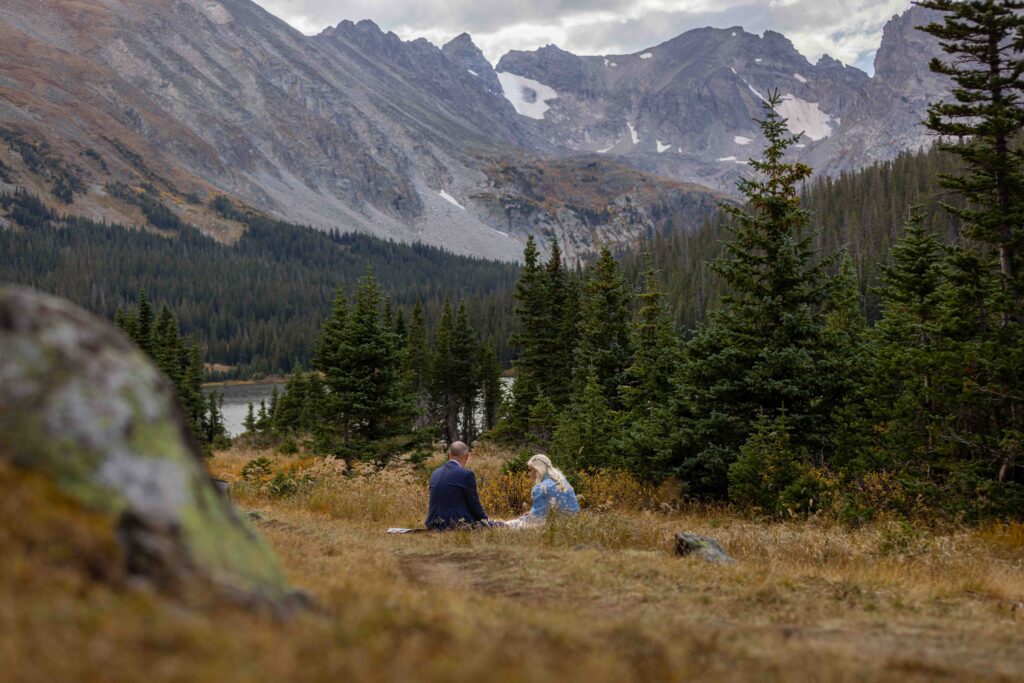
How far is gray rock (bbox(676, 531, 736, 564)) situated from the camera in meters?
8.23

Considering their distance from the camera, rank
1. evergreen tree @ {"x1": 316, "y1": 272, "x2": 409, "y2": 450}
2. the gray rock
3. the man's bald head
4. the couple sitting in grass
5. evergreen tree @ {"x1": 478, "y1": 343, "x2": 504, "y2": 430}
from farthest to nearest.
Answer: evergreen tree @ {"x1": 478, "y1": 343, "x2": 504, "y2": 430}
evergreen tree @ {"x1": 316, "y1": 272, "x2": 409, "y2": 450}
the man's bald head
the couple sitting in grass
the gray rock

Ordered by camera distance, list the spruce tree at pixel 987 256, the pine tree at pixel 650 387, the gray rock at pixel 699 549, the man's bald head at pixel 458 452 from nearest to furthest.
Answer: the gray rock at pixel 699 549 → the man's bald head at pixel 458 452 → the spruce tree at pixel 987 256 → the pine tree at pixel 650 387

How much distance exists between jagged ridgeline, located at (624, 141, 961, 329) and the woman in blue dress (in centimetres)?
9864

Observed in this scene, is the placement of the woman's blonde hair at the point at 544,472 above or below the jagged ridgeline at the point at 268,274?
below

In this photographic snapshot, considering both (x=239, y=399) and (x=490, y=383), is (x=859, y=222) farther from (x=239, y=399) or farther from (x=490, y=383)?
→ (x=239, y=399)

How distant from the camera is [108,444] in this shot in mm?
3143

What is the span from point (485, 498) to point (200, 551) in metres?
12.9

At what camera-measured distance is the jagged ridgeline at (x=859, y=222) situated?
11388 centimetres

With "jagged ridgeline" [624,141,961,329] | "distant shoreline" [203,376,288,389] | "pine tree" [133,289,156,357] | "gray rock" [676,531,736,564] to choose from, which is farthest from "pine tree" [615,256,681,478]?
"distant shoreline" [203,376,288,389]

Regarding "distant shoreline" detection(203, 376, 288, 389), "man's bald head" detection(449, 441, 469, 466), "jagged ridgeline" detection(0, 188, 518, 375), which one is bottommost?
"distant shoreline" detection(203, 376, 288, 389)

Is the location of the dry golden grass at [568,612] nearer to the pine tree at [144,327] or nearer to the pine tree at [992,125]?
the pine tree at [992,125]

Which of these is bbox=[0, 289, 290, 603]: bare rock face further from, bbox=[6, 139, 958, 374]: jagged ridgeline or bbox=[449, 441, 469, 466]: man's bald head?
bbox=[6, 139, 958, 374]: jagged ridgeline

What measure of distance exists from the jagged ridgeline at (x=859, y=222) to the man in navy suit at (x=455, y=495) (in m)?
99.9

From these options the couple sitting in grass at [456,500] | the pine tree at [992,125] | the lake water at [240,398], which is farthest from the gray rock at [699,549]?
the lake water at [240,398]
